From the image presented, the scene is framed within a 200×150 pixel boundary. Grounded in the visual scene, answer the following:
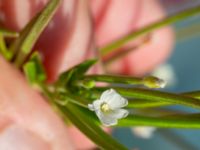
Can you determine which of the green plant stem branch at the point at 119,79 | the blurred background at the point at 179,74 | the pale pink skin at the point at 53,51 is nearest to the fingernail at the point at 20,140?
the pale pink skin at the point at 53,51

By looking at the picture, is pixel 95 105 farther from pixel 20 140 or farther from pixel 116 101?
pixel 20 140

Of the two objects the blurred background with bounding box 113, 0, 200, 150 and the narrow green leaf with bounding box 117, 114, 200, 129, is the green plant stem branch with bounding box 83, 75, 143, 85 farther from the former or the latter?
the blurred background with bounding box 113, 0, 200, 150

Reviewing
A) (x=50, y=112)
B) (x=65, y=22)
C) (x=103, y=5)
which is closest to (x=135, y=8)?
(x=103, y=5)

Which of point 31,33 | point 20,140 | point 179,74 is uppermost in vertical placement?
point 31,33

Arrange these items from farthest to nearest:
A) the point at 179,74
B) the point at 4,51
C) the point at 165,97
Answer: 1. the point at 179,74
2. the point at 4,51
3. the point at 165,97

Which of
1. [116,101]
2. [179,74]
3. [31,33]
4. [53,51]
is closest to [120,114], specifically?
[116,101]

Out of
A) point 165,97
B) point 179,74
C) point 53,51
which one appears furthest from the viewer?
point 179,74
